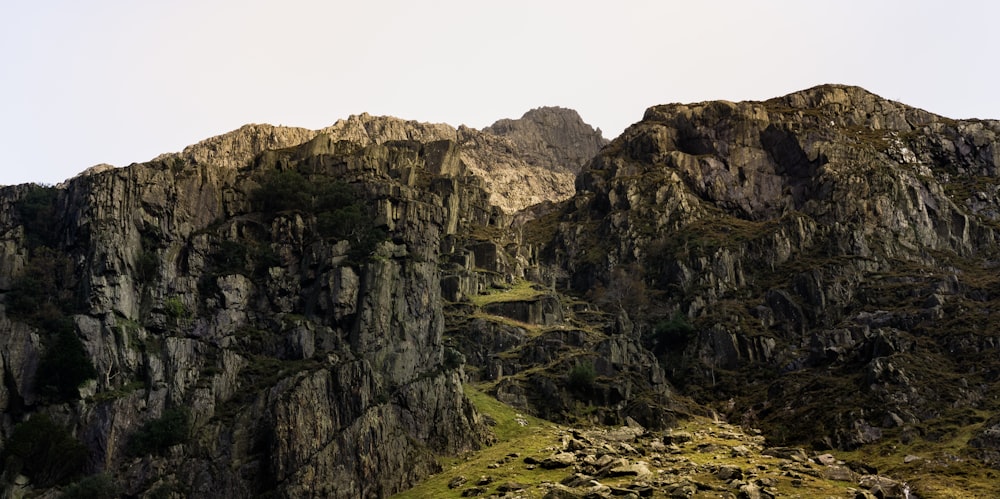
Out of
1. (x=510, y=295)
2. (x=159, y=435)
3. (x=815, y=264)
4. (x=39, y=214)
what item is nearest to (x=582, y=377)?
(x=510, y=295)

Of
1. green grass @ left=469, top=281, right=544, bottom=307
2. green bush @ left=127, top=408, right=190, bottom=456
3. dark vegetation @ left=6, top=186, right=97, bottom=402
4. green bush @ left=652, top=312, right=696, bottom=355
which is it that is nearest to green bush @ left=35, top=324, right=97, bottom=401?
dark vegetation @ left=6, top=186, right=97, bottom=402

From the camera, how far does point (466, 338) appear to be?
131875 millimetres

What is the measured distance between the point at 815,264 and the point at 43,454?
115 metres

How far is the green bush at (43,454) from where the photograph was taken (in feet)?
281

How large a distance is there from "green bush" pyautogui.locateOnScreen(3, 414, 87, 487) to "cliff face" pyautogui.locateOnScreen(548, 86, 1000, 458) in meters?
77.8

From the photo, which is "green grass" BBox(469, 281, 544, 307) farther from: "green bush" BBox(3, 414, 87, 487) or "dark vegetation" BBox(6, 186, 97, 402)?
"green bush" BBox(3, 414, 87, 487)

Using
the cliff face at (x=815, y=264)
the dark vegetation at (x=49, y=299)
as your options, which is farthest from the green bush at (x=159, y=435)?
the cliff face at (x=815, y=264)

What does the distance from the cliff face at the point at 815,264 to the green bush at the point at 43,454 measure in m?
77.8

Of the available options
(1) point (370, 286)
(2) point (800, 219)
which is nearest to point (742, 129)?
(2) point (800, 219)

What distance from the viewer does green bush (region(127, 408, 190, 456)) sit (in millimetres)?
88750

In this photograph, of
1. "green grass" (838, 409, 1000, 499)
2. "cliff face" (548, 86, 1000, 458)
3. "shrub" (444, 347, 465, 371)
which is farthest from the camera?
"shrub" (444, 347, 465, 371)

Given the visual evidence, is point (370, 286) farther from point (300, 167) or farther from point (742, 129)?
point (742, 129)

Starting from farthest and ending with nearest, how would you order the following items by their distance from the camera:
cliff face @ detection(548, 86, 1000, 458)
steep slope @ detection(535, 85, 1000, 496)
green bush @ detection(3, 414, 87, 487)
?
cliff face @ detection(548, 86, 1000, 458) < steep slope @ detection(535, 85, 1000, 496) < green bush @ detection(3, 414, 87, 487)

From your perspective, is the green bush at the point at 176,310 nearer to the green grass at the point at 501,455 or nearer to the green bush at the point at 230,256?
the green bush at the point at 230,256
